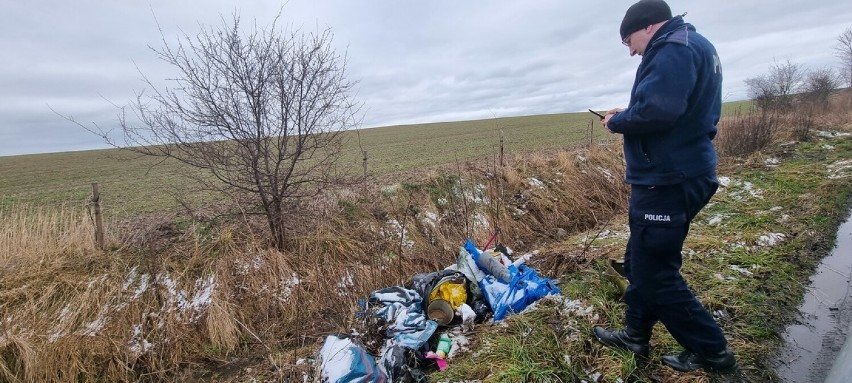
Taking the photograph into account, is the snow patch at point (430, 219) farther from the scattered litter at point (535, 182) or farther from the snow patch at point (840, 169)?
the snow patch at point (840, 169)

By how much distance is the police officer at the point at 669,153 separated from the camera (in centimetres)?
188

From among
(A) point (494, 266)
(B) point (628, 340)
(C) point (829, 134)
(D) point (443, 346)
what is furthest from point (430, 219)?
(C) point (829, 134)

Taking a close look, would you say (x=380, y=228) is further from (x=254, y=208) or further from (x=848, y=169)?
Result: (x=848, y=169)

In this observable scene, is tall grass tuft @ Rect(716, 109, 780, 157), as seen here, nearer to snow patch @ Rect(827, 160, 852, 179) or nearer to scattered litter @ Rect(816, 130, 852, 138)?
snow patch @ Rect(827, 160, 852, 179)

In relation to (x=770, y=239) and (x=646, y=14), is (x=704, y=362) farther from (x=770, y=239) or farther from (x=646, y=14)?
(x=770, y=239)

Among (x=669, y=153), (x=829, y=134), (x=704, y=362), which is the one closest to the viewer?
(x=669, y=153)

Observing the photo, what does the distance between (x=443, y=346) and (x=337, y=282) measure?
2617 millimetres

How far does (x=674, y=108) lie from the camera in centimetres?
185

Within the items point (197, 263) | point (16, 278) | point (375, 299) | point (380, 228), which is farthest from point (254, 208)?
point (375, 299)

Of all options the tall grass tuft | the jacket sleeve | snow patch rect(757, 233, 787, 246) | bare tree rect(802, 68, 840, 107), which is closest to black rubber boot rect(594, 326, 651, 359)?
the jacket sleeve

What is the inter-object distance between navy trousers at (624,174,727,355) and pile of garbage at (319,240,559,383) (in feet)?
4.82

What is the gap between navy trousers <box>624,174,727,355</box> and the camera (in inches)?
79.7

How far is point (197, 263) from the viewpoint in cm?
584

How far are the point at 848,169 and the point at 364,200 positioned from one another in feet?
29.1
